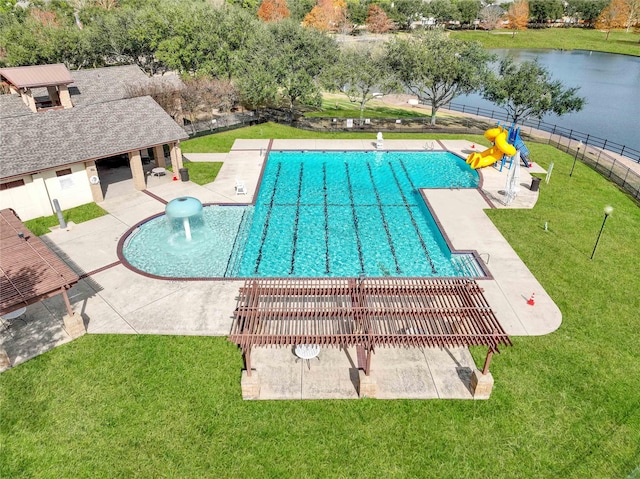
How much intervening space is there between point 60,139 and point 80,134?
115 cm

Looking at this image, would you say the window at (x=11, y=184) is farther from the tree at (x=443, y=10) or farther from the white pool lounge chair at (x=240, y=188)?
the tree at (x=443, y=10)

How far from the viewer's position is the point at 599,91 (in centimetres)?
6100

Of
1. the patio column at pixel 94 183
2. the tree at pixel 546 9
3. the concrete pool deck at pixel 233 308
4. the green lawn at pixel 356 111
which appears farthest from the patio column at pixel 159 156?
the tree at pixel 546 9

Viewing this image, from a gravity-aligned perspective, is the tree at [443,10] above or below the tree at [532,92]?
above

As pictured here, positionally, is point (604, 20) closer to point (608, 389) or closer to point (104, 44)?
point (104, 44)

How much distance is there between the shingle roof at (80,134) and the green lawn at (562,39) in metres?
96.3

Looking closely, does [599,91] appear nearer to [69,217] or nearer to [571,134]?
[571,134]

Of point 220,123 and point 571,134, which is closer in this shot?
point 220,123

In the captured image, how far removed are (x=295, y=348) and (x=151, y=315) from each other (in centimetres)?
610

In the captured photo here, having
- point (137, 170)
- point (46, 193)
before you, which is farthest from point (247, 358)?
point (137, 170)

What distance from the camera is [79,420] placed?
12.0m

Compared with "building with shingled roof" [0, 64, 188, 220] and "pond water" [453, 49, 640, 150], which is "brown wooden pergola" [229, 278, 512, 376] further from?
"pond water" [453, 49, 640, 150]

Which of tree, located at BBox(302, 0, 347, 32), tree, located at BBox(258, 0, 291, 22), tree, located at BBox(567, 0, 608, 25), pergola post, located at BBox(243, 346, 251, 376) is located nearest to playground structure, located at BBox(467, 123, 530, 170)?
pergola post, located at BBox(243, 346, 251, 376)

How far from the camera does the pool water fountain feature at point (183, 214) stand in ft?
67.0
